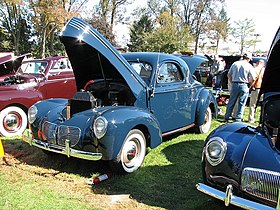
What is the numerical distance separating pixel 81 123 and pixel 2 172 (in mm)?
1352

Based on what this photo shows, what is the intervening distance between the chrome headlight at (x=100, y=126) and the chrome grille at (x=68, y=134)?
29 centimetres

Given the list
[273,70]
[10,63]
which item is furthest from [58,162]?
[10,63]

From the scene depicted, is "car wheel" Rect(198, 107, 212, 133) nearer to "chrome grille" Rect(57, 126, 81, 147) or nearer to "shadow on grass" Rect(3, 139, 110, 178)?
"shadow on grass" Rect(3, 139, 110, 178)

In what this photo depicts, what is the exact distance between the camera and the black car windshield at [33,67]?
26.7 ft

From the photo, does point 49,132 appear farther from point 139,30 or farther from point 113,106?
point 139,30

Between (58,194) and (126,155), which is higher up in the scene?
(126,155)

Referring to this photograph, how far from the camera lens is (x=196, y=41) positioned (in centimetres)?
4044

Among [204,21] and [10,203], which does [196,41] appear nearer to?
[204,21]

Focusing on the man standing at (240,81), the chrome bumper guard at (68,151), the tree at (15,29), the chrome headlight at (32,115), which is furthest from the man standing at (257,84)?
the tree at (15,29)

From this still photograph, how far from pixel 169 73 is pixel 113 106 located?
5.36 ft

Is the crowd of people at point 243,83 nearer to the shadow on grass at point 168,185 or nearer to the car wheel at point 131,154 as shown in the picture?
the shadow on grass at point 168,185

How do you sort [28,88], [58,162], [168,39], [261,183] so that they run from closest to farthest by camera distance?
1. [261,183]
2. [58,162]
3. [28,88]
4. [168,39]

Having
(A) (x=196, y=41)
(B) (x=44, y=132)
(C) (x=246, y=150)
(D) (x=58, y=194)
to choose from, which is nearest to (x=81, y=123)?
(B) (x=44, y=132)

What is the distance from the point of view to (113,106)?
4.73 metres
